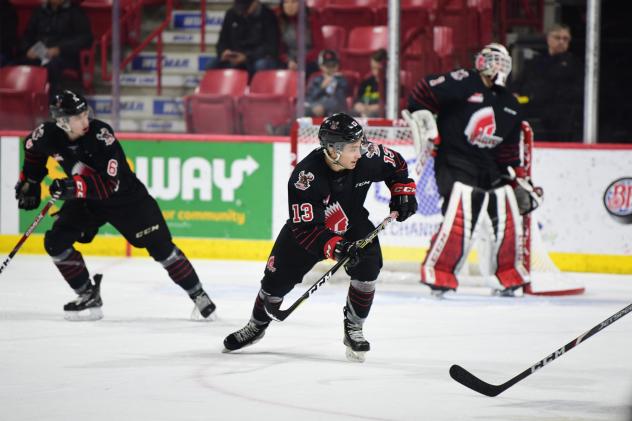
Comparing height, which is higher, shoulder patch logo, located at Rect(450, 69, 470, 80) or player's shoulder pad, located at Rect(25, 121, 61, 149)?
shoulder patch logo, located at Rect(450, 69, 470, 80)

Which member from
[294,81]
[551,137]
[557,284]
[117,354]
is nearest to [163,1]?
[294,81]

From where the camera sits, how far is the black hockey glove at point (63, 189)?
579 centimetres

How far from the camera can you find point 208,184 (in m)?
8.66

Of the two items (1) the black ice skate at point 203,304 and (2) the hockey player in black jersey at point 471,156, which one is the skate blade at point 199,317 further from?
(2) the hockey player in black jersey at point 471,156

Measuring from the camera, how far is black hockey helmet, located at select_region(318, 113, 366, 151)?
4.80m

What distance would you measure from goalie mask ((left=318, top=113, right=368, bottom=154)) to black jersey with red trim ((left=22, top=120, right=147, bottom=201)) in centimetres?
143

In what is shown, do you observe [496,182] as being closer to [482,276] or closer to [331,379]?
[482,276]

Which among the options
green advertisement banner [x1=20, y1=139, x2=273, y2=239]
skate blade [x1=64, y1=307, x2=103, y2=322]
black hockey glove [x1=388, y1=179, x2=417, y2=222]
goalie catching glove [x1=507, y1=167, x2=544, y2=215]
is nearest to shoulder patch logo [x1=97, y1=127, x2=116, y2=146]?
skate blade [x1=64, y1=307, x2=103, y2=322]

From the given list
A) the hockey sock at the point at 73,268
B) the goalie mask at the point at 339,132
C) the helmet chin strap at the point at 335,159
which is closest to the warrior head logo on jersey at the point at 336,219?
the helmet chin strap at the point at 335,159

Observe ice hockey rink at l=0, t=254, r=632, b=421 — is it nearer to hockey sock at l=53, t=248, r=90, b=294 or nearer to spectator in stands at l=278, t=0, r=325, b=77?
hockey sock at l=53, t=248, r=90, b=294

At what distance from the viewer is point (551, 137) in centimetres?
825

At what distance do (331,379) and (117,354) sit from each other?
102cm

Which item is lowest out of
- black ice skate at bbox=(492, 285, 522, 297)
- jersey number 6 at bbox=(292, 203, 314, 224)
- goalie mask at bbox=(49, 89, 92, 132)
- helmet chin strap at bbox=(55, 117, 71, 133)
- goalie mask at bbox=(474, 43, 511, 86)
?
black ice skate at bbox=(492, 285, 522, 297)

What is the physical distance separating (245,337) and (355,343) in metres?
0.47
